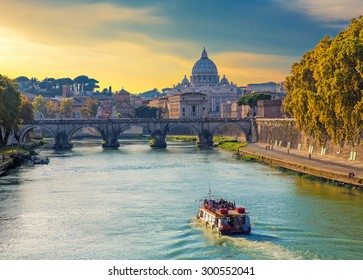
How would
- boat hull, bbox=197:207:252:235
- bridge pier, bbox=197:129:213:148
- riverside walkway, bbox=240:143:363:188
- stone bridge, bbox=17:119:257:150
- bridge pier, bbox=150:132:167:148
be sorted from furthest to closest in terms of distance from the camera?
bridge pier, bbox=197:129:213:148, bridge pier, bbox=150:132:167:148, stone bridge, bbox=17:119:257:150, riverside walkway, bbox=240:143:363:188, boat hull, bbox=197:207:252:235

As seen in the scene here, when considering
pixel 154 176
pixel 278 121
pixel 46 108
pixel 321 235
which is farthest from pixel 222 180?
pixel 46 108

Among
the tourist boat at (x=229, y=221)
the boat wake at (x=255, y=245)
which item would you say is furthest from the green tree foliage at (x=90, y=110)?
the boat wake at (x=255, y=245)

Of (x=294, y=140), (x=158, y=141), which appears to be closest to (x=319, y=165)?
(x=294, y=140)

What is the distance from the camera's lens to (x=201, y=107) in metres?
155

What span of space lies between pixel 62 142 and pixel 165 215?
6178cm

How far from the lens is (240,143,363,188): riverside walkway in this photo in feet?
144

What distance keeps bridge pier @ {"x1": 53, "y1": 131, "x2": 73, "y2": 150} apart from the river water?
3591cm

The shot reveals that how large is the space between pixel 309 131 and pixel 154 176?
536 inches

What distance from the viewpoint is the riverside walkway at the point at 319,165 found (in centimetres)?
4403

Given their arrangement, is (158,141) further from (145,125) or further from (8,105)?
(8,105)

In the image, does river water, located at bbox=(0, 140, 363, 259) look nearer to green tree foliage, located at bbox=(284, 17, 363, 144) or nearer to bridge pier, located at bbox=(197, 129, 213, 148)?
green tree foliage, located at bbox=(284, 17, 363, 144)

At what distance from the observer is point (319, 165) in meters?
51.4

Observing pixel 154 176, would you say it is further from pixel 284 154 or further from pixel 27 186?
pixel 284 154

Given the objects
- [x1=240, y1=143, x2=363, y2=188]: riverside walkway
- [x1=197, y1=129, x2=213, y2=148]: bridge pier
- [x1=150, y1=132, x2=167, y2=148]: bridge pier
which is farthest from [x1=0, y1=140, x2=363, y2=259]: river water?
[x1=197, y1=129, x2=213, y2=148]: bridge pier
